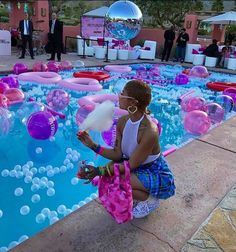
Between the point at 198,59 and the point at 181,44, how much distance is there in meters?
1.10

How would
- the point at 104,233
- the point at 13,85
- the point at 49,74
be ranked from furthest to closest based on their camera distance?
the point at 49,74 → the point at 13,85 → the point at 104,233

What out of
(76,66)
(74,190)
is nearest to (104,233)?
(74,190)

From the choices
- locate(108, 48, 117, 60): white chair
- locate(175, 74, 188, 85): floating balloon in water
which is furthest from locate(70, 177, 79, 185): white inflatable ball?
locate(108, 48, 117, 60): white chair

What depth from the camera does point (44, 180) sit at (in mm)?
3582

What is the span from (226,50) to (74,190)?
12277 mm

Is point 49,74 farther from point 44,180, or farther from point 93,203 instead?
point 93,203

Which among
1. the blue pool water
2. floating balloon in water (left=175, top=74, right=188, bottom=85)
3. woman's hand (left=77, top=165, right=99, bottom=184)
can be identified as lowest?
the blue pool water

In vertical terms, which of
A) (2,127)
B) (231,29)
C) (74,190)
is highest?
(231,29)

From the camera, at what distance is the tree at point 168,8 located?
21.9 m

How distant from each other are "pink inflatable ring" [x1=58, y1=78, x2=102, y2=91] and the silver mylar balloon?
141cm

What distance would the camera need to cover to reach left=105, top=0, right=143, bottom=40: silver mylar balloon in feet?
22.2

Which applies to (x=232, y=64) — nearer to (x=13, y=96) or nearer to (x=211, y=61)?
(x=211, y=61)

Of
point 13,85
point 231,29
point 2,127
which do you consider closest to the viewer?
point 2,127

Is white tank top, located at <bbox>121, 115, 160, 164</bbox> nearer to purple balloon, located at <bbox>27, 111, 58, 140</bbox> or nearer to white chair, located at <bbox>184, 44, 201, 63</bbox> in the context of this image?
purple balloon, located at <bbox>27, 111, 58, 140</bbox>
